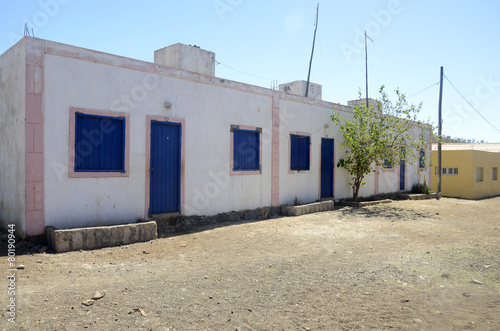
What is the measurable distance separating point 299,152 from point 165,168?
504 centimetres

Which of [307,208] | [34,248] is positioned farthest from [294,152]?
[34,248]

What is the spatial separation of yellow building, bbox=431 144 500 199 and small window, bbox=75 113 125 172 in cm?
1859

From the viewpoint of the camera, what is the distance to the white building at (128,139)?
664 centimetres

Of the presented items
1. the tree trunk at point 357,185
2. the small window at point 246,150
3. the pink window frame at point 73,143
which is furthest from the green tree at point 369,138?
the pink window frame at point 73,143

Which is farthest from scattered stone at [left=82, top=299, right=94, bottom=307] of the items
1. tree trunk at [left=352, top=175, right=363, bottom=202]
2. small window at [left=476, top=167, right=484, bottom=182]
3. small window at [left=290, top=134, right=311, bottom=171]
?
small window at [left=476, top=167, right=484, bottom=182]

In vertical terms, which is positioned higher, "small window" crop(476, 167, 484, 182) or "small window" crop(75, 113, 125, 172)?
"small window" crop(75, 113, 125, 172)

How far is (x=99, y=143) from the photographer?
24.0ft

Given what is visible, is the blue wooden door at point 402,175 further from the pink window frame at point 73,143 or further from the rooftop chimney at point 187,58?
the pink window frame at point 73,143

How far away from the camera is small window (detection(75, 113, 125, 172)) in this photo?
7.09 metres

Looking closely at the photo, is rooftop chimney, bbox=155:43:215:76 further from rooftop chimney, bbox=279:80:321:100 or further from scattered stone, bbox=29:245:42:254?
scattered stone, bbox=29:245:42:254

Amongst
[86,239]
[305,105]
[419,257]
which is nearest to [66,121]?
[86,239]

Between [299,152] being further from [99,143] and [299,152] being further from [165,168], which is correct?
[99,143]

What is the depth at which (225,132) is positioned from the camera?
9.70 meters

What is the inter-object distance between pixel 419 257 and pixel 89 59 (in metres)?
6.99
